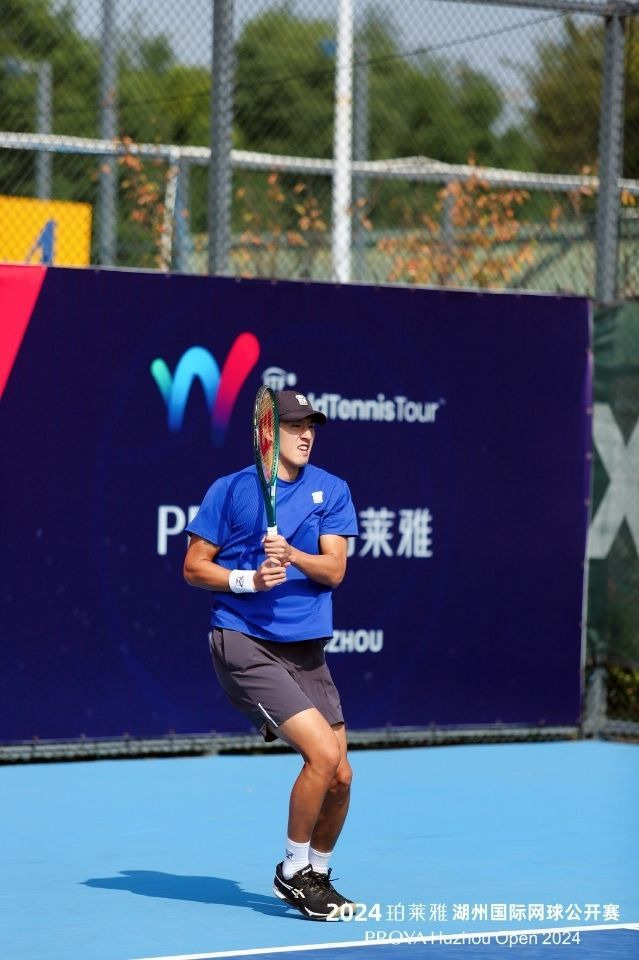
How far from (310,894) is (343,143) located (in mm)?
10905

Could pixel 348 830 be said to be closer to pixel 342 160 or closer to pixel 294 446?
pixel 294 446

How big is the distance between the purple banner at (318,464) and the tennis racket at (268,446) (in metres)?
2.96

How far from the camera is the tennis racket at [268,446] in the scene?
268 inches

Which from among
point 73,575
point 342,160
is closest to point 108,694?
point 73,575

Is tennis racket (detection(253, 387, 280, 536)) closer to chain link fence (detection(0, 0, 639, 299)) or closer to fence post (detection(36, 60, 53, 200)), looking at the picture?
chain link fence (detection(0, 0, 639, 299))

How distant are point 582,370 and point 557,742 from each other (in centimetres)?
215

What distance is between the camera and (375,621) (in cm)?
1062

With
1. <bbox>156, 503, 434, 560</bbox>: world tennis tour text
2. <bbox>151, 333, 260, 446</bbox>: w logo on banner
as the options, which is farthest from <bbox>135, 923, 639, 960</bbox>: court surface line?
<bbox>151, 333, 260, 446</bbox>: w logo on banner

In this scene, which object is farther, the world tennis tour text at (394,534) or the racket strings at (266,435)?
the world tennis tour text at (394,534)

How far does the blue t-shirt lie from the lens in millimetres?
6984

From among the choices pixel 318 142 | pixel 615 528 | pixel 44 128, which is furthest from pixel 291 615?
pixel 318 142

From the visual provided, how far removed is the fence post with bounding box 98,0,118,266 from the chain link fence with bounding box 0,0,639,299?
3 cm

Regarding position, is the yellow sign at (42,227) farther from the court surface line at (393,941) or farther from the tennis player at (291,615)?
the court surface line at (393,941)

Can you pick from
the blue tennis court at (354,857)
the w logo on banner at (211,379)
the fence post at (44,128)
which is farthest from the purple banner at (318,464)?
the fence post at (44,128)
